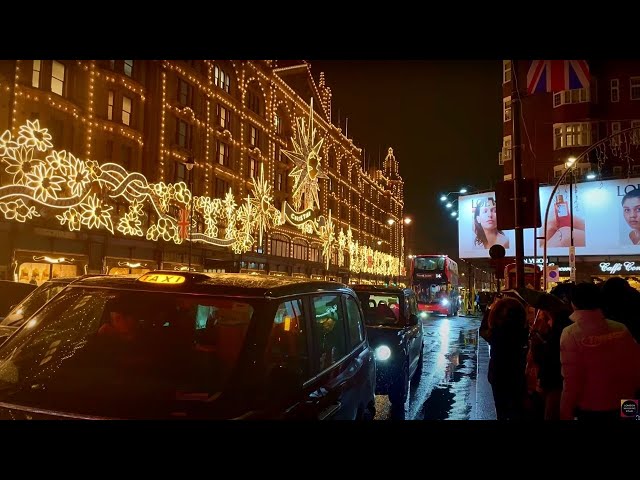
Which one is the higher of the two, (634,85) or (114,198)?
(634,85)

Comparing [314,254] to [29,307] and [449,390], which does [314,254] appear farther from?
[29,307]

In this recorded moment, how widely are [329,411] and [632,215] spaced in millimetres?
40746

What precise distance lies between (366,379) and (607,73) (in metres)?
47.3

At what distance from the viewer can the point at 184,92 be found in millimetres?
35500

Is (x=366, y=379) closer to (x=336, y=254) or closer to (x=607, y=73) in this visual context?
(x=607, y=73)

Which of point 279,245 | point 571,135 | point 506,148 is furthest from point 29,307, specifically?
point 506,148

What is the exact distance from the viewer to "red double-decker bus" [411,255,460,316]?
36688 mm

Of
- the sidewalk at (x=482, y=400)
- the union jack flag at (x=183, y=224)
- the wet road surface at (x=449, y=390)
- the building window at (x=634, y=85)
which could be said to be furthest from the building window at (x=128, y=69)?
the building window at (x=634, y=85)

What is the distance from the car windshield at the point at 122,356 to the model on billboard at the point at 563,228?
39853 mm

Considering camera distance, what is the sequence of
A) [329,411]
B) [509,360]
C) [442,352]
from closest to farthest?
[329,411]
[509,360]
[442,352]

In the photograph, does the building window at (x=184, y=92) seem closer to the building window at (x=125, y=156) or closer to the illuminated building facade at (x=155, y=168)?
the illuminated building facade at (x=155, y=168)

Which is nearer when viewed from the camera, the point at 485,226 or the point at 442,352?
the point at 442,352

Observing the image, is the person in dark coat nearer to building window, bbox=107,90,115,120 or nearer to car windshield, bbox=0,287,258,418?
car windshield, bbox=0,287,258,418

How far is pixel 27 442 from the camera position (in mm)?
2654
